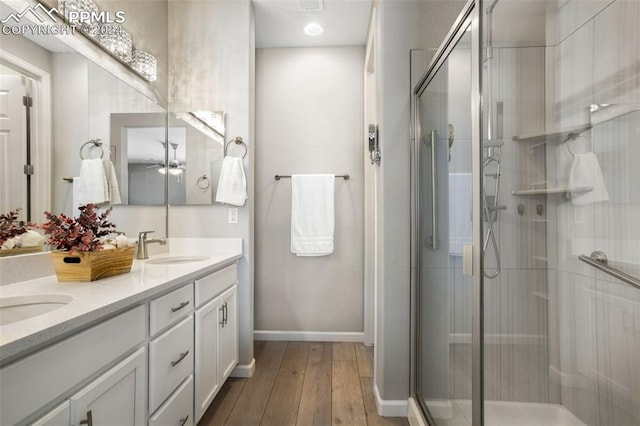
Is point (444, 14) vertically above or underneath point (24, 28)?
above

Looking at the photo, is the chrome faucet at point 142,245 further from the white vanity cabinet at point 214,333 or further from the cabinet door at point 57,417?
the cabinet door at point 57,417

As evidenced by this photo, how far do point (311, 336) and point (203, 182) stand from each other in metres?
1.66

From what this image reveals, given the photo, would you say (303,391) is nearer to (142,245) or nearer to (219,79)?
(142,245)

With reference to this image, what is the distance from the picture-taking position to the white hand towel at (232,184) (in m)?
2.12

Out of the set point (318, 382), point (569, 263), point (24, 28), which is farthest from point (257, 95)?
point (569, 263)

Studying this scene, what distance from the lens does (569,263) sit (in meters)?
0.69

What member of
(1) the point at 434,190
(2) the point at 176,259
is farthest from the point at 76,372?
(1) the point at 434,190

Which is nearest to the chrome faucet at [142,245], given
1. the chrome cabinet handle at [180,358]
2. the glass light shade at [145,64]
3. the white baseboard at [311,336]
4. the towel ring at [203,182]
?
the towel ring at [203,182]

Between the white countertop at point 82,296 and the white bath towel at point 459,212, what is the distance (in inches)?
46.6

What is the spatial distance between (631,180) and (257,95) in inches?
108

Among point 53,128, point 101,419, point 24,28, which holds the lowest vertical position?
point 101,419

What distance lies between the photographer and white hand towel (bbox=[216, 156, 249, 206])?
2.12 meters

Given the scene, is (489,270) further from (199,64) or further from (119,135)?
(199,64)

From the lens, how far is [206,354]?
160cm
